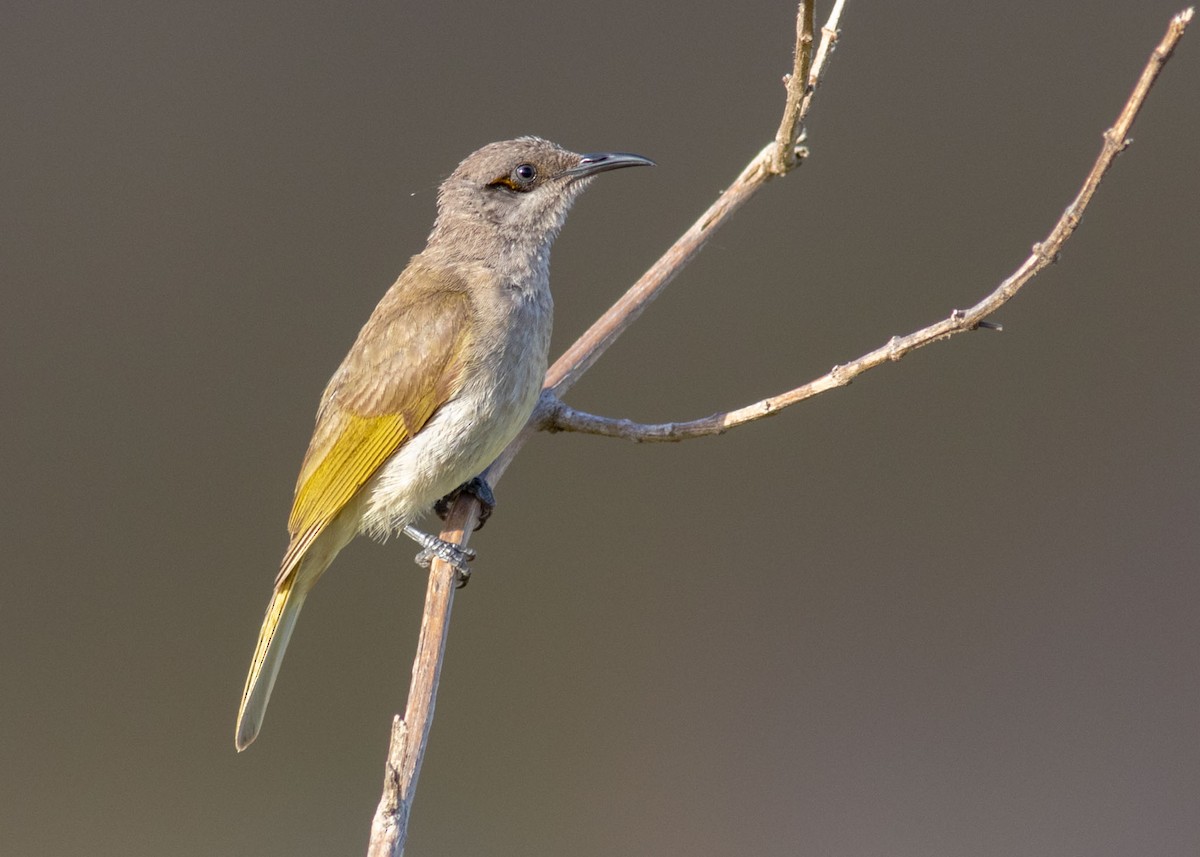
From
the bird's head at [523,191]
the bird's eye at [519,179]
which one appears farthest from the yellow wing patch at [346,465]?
the bird's eye at [519,179]

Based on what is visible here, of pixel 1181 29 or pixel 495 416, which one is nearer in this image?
pixel 1181 29

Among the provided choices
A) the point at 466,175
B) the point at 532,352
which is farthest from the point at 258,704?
the point at 466,175

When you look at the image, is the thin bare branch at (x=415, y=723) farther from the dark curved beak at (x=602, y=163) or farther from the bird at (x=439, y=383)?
the dark curved beak at (x=602, y=163)

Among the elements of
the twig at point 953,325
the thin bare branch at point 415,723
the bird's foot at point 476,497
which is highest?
the bird's foot at point 476,497

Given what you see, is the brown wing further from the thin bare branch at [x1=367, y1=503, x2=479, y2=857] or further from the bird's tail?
the thin bare branch at [x1=367, y1=503, x2=479, y2=857]

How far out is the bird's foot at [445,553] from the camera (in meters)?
2.90

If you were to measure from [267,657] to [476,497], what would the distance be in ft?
2.27

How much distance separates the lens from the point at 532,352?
3.15 m

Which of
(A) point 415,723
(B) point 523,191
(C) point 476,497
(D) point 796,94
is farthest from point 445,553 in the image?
(D) point 796,94

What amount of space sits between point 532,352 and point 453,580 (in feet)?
2.40

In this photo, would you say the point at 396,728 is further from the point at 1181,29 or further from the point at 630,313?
the point at 1181,29

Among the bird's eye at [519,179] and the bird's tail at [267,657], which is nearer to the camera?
the bird's tail at [267,657]

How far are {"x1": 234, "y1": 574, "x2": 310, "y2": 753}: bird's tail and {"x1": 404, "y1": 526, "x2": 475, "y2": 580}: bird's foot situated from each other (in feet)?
1.19

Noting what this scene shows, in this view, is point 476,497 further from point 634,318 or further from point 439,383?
point 634,318
